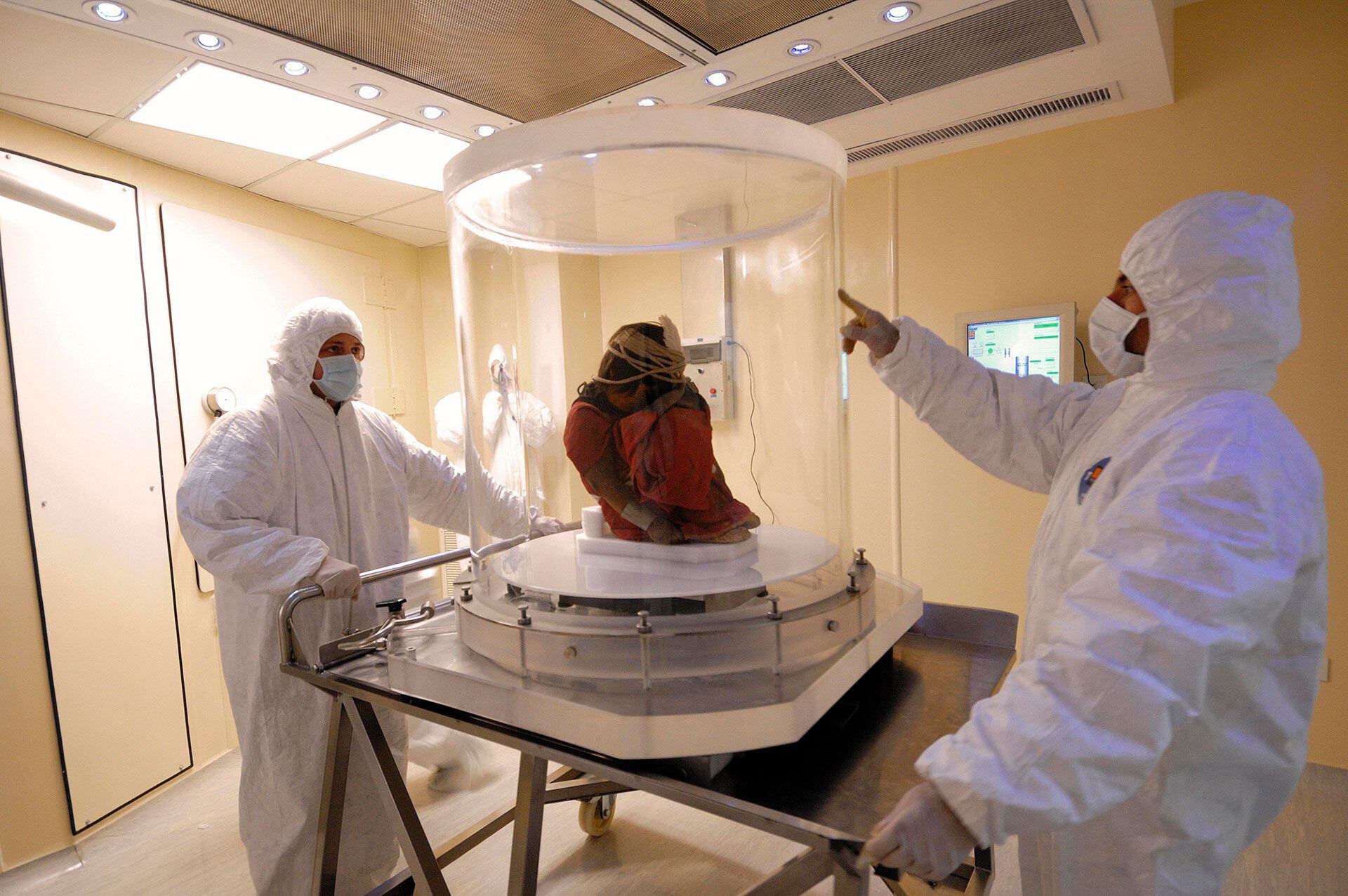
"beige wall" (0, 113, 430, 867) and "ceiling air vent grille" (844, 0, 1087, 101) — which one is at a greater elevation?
"ceiling air vent grille" (844, 0, 1087, 101)

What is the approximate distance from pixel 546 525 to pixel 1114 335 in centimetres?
111

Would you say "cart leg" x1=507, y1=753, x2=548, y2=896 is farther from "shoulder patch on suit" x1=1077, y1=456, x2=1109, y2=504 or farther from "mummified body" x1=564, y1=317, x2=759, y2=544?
"shoulder patch on suit" x1=1077, y1=456, x2=1109, y2=504

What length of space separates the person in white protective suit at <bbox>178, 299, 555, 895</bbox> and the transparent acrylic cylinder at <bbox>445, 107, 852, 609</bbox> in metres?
0.42

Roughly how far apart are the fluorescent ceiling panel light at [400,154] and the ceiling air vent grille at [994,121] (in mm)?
1602

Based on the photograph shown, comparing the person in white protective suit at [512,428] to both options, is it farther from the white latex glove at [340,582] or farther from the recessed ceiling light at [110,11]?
the recessed ceiling light at [110,11]

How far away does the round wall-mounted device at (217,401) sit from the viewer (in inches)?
126

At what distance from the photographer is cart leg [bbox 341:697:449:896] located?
1444 millimetres

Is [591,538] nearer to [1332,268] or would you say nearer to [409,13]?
[409,13]

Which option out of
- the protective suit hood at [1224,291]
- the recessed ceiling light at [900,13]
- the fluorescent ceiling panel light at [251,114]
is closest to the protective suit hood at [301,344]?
the fluorescent ceiling panel light at [251,114]

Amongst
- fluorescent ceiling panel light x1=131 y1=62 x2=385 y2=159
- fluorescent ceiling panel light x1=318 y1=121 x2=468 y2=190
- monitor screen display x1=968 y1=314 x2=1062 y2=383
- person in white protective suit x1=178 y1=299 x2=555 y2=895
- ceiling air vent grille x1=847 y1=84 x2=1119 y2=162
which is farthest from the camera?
monitor screen display x1=968 y1=314 x2=1062 y2=383

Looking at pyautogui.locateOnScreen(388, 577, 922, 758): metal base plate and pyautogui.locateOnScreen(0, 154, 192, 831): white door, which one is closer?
pyautogui.locateOnScreen(388, 577, 922, 758): metal base plate

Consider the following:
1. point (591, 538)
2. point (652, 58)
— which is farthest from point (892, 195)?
point (591, 538)

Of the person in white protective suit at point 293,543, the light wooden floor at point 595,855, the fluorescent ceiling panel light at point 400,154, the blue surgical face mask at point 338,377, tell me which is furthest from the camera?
the fluorescent ceiling panel light at point 400,154

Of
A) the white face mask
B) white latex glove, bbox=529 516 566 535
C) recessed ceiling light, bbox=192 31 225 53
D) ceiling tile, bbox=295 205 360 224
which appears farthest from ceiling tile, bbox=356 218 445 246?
the white face mask
